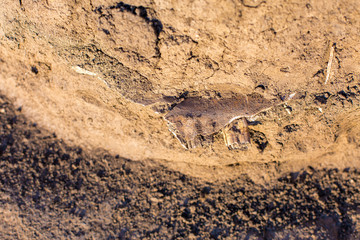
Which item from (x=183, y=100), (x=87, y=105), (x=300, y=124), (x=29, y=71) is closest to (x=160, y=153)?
(x=183, y=100)

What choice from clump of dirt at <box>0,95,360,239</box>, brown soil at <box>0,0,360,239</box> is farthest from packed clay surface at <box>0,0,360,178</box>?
clump of dirt at <box>0,95,360,239</box>

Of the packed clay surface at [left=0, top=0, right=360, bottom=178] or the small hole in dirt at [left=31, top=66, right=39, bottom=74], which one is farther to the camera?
the small hole in dirt at [left=31, top=66, right=39, bottom=74]

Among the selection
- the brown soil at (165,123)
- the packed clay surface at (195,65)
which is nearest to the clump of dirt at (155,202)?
the brown soil at (165,123)

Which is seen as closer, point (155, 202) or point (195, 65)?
point (195, 65)

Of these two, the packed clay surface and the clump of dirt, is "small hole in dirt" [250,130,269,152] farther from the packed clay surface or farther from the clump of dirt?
the clump of dirt

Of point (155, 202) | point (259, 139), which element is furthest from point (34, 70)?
point (259, 139)

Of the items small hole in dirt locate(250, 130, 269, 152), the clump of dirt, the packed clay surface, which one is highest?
the packed clay surface

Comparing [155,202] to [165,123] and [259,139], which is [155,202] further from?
[259,139]
